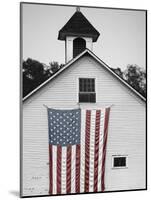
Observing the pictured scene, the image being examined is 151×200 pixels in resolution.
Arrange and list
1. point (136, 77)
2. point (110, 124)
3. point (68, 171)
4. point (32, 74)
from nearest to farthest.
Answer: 1. point (32, 74)
2. point (68, 171)
3. point (110, 124)
4. point (136, 77)

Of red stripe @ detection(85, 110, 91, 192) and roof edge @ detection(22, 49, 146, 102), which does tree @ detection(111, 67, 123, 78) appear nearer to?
roof edge @ detection(22, 49, 146, 102)

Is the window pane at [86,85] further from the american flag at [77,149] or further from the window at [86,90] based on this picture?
the american flag at [77,149]

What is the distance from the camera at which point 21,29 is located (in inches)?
216

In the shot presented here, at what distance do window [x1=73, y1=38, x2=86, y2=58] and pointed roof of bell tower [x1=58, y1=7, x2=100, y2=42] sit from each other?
7 cm

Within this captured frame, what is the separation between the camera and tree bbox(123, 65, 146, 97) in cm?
589

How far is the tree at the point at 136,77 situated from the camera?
5.89 m

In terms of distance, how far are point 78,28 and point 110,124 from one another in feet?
4.20

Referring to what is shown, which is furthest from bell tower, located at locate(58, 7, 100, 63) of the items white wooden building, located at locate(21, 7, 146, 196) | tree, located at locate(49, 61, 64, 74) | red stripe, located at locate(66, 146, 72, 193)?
red stripe, located at locate(66, 146, 72, 193)

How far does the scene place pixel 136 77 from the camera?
593cm

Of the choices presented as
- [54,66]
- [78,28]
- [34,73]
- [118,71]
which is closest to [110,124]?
[118,71]

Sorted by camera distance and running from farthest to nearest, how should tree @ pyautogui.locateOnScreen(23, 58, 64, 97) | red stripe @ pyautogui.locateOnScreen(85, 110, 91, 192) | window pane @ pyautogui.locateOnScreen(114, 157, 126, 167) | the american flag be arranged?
1. window pane @ pyautogui.locateOnScreen(114, 157, 126, 167)
2. red stripe @ pyautogui.locateOnScreen(85, 110, 91, 192)
3. the american flag
4. tree @ pyautogui.locateOnScreen(23, 58, 64, 97)

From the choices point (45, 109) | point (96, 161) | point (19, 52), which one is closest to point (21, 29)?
point (19, 52)

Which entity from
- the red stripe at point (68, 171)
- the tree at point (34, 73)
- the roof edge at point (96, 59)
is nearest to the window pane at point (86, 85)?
the roof edge at point (96, 59)

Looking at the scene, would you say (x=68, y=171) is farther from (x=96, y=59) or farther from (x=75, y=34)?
(x=75, y=34)
